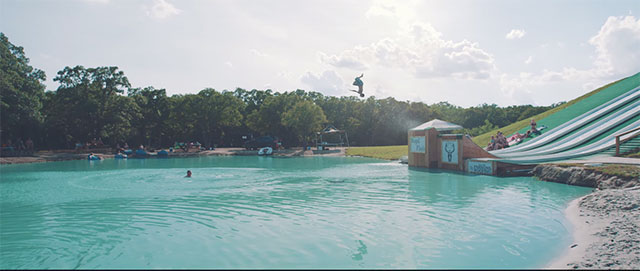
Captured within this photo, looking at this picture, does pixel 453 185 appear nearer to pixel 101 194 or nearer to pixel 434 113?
pixel 101 194

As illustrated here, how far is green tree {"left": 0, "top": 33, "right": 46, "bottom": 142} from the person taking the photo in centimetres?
3303

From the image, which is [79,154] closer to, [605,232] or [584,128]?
[584,128]

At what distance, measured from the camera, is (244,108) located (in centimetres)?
5328

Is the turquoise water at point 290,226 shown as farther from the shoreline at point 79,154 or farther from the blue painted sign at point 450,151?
the shoreline at point 79,154

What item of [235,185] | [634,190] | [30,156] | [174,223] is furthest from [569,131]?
[30,156]

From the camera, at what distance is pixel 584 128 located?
24.2 meters

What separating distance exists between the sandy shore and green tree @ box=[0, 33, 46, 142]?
38.2m

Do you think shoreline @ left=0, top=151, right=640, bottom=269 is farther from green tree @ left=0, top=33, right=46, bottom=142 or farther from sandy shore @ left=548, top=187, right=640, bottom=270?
green tree @ left=0, top=33, right=46, bottom=142

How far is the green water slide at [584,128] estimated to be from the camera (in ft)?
64.3

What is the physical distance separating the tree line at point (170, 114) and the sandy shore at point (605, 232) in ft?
108

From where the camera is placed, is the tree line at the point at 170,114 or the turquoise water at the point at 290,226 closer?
the turquoise water at the point at 290,226

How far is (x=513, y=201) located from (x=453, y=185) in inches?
154

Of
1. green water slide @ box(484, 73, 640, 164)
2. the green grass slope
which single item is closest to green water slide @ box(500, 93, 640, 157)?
green water slide @ box(484, 73, 640, 164)

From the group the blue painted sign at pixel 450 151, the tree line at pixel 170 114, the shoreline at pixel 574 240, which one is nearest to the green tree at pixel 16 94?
the tree line at pixel 170 114
